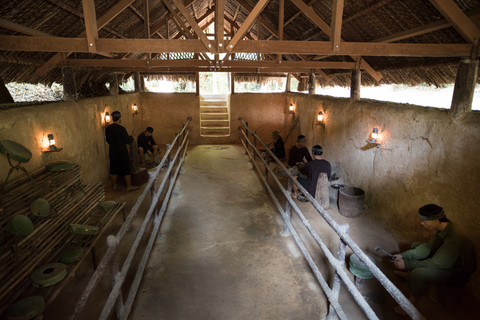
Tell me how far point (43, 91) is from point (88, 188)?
752 cm

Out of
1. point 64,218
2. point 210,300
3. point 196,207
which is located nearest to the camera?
point 210,300

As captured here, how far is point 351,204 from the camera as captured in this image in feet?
17.2

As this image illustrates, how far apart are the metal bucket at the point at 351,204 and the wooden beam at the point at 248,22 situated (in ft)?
11.1

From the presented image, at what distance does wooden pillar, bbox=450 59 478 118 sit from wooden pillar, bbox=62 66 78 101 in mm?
6928

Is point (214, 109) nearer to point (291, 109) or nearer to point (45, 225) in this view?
point (291, 109)

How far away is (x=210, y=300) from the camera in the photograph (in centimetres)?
289

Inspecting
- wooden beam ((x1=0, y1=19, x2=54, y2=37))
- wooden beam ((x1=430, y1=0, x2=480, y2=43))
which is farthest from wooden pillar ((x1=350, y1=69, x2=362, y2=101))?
wooden beam ((x1=0, y1=19, x2=54, y2=37))

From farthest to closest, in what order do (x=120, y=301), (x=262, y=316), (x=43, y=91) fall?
(x=43, y=91)
(x=262, y=316)
(x=120, y=301)

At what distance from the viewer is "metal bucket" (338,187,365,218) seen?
5195 mm

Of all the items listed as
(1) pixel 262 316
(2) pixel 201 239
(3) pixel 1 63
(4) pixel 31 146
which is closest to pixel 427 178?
(1) pixel 262 316

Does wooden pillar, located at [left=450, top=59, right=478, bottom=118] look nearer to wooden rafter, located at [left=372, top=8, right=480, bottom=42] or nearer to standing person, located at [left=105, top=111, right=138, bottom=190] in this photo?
wooden rafter, located at [left=372, top=8, right=480, bottom=42]

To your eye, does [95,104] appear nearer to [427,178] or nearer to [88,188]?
[88,188]

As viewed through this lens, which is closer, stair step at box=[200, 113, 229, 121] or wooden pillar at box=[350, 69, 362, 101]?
wooden pillar at box=[350, 69, 362, 101]

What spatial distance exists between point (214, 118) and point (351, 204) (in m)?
8.58
